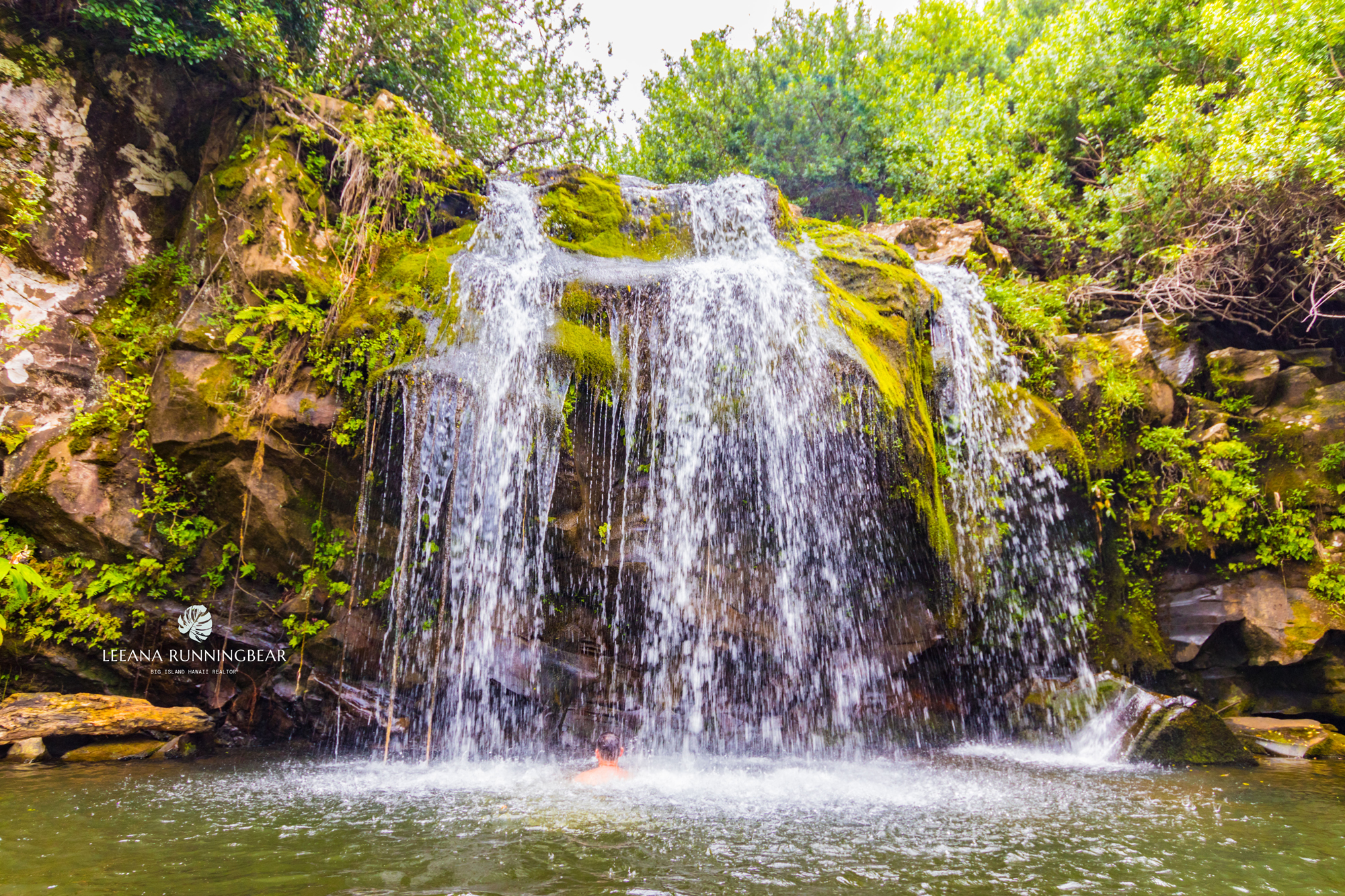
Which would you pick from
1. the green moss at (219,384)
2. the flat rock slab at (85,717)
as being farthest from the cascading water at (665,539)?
the flat rock slab at (85,717)

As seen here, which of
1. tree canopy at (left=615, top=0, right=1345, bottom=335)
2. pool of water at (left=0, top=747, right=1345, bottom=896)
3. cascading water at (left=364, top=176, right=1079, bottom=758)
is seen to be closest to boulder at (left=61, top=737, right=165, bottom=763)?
pool of water at (left=0, top=747, right=1345, bottom=896)

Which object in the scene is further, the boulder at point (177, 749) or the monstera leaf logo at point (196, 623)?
the monstera leaf logo at point (196, 623)

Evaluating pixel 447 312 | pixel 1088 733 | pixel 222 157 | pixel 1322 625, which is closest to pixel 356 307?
pixel 447 312

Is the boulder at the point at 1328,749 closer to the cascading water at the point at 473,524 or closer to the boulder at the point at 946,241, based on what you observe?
the boulder at the point at 946,241

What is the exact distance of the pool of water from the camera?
9.66 ft

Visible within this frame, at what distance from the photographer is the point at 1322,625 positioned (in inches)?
264

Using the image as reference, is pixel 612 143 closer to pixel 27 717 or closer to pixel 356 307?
pixel 356 307

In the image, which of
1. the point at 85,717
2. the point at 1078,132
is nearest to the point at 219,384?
the point at 85,717

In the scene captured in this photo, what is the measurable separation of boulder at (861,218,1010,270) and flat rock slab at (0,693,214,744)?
1159cm

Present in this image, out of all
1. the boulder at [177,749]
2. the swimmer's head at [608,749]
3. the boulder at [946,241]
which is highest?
the boulder at [946,241]

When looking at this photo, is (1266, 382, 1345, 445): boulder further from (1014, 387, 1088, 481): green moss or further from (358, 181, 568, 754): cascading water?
(358, 181, 568, 754): cascading water

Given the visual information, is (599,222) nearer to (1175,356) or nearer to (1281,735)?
(1175,356)

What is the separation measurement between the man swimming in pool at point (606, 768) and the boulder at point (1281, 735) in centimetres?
602

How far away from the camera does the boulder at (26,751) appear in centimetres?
546
